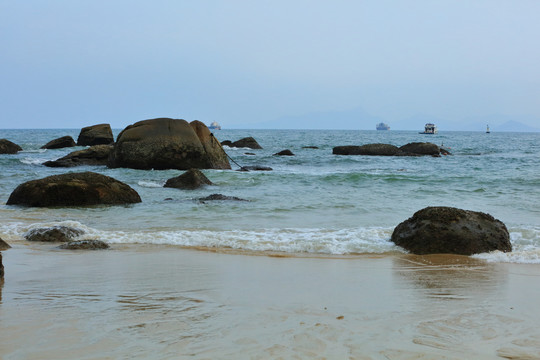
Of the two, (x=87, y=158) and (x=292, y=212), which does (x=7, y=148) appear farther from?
(x=292, y=212)

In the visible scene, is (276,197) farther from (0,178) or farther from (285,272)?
(0,178)

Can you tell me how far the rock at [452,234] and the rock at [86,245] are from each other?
157 inches

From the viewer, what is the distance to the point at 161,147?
59.1 ft

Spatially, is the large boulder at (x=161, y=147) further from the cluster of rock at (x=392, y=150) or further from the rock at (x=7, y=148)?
the cluster of rock at (x=392, y=150)

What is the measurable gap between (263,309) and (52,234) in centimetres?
471

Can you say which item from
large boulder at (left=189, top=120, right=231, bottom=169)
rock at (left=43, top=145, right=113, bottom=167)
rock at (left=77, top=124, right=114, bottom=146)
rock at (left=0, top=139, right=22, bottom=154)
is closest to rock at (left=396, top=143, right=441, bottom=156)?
large boulder at (left=189, top=120, right=231, bottom=169)

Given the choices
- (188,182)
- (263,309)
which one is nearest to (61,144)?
(188,182)

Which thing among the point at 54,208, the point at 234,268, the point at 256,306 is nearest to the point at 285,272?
the point at 234,268

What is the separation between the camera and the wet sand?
317cm

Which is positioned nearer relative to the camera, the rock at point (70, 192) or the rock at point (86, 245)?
the rock at point (86, 245)

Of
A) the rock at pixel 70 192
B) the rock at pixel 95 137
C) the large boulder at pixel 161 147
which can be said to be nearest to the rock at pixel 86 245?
the rock at pixel 70 192

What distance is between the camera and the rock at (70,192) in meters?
10.8

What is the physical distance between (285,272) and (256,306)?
4.85ft

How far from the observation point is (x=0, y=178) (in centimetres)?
1658
